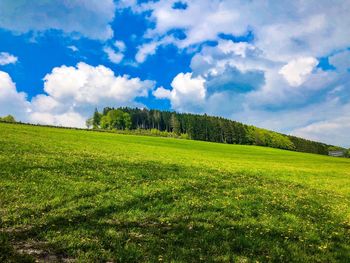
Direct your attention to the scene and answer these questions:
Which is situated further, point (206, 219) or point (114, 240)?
point (206, 219)

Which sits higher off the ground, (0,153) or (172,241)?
(0,153)

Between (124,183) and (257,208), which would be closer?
(257,208)

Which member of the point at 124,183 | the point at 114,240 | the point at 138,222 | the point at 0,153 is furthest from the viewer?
the point at 0,153

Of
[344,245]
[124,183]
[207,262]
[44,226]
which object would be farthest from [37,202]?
[344,245]

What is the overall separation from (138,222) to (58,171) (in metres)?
12.2

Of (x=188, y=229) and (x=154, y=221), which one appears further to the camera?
(x=154, y=221)

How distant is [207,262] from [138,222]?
4671 millimetres

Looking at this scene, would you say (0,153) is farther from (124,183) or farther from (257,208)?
(257,208)

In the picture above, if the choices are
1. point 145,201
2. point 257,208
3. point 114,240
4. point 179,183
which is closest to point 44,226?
point 114,240

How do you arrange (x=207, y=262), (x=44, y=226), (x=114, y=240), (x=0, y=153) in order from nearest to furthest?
(x=207, y=262) → (x=114, y=240) → (x=44, y=226) → (x=0, y=153)

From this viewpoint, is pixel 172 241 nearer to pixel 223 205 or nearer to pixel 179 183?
pixel 223 205

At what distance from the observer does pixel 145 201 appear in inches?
729

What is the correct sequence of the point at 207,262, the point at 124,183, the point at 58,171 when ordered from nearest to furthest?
the point at 207,262, the point at 124,183, the point at 58,171

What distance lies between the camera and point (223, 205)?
19156mm
